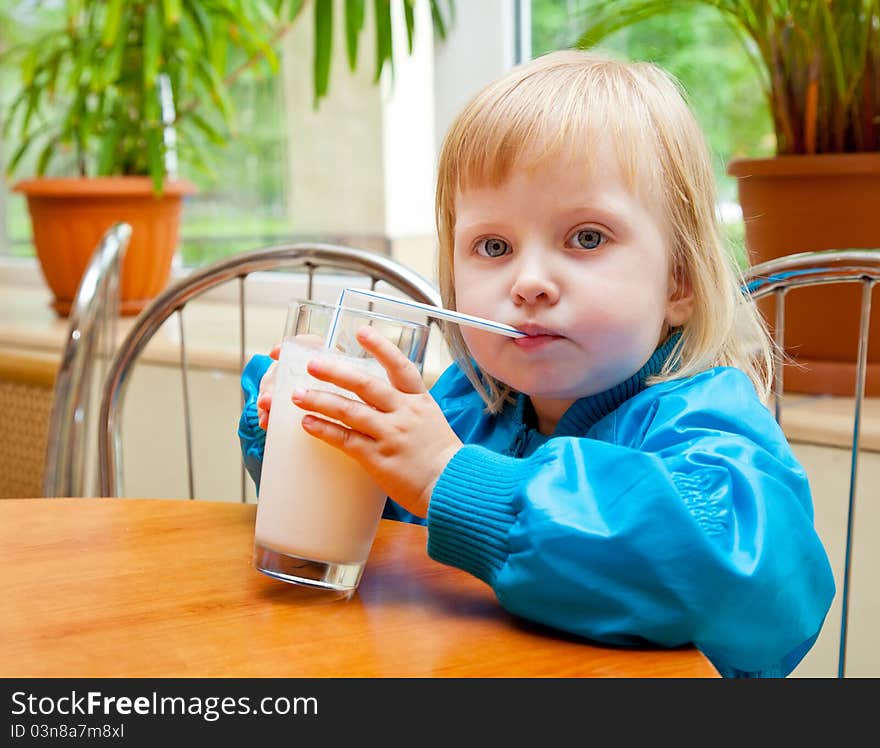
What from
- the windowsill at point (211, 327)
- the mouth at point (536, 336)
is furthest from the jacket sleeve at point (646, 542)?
the windowsill at point (211, 327)

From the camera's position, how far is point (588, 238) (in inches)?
29.3

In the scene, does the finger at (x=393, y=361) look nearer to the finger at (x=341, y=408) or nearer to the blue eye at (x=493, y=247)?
the finger at (x=341, y=408)

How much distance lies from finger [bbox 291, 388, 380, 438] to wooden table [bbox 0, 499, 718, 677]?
11 centimetres

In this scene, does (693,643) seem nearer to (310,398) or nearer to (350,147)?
(310,398)

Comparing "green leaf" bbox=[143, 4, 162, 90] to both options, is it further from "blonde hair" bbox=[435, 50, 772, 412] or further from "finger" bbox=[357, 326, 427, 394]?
"finger" bbox=[357, 326, 427, 394]

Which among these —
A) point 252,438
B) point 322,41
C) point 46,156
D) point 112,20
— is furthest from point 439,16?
point 252,438

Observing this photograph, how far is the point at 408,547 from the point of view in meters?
0.79

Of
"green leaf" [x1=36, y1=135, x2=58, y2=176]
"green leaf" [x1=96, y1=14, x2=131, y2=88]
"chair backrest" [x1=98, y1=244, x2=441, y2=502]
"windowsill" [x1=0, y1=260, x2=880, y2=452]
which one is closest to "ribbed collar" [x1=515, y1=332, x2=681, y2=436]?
"chair backrest" [x1=98, y1=244, x2=441, y2=502]

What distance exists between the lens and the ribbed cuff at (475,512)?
63 centimetres

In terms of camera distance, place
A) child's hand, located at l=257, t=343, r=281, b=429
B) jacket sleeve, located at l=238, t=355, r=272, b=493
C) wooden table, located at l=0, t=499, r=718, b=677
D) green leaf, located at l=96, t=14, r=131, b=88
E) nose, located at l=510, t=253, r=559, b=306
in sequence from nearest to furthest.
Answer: wooden table, located at l=0, t=499, r=718, b=677, nose, located at l=510, t=253, r=559, b=306, child's hand, located at l=257, t=343, r=281, b=429, jacket sleeve, located at l=238, t=355, r=272, b=493, green leaf, located at l=96, t=14, r=131, b=88

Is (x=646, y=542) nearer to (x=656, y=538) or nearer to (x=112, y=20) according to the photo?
(x=656, y=538)

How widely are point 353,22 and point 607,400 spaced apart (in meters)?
1.36

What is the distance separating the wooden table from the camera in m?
0.57
